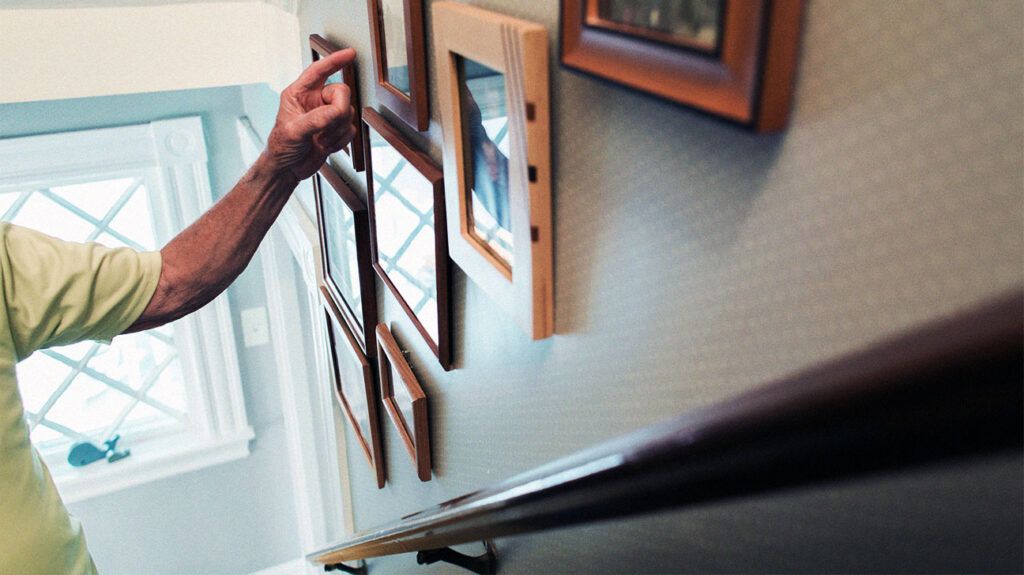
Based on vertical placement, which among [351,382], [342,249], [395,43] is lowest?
[351,382]

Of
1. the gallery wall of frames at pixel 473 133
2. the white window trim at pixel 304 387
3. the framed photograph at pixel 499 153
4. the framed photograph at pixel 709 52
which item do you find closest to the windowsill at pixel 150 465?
the white window trim at pixel 304 387

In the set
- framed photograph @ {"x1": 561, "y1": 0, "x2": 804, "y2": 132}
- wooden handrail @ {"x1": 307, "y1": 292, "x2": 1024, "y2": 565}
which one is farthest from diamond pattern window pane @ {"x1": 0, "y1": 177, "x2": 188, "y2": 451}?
wooden handrail @ {"x1": 307, "y1": 292, "x2": 1024, "y2": 565}

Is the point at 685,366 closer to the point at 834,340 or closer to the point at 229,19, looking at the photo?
the point at 834,340

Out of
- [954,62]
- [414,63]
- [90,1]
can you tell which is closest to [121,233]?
[90,1]

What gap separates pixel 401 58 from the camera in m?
1.00

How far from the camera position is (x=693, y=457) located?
14.2 inches

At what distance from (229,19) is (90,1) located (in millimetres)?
308

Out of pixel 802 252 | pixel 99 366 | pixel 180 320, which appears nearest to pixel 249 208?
pixel 802 252

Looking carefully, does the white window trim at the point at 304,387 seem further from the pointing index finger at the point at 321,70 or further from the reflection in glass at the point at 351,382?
the pointing index finger at the point at 321,70

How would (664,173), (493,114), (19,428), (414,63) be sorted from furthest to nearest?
(19,428)
(414,63)
(493,114)
(664,173)

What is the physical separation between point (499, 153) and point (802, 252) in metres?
0.37

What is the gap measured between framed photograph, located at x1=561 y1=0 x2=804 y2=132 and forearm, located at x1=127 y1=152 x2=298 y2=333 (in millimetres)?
849

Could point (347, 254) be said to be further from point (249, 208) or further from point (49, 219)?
point (49, 219)

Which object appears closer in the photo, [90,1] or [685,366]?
[685,366]
